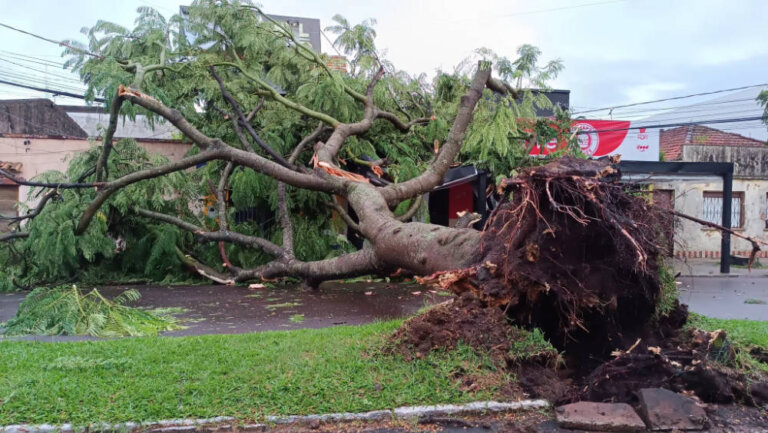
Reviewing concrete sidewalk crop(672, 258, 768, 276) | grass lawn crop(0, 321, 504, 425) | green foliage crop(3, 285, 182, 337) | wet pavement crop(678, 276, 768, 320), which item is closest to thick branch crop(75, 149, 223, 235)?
green foliage crop(3, 285, 182, 337)

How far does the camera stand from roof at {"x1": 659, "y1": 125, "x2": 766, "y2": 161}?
66.7 ft

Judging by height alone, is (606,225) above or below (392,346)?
above

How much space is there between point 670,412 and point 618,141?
51.2 ft

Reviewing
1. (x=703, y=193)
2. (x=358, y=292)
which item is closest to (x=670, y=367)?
(x=358, y=292)

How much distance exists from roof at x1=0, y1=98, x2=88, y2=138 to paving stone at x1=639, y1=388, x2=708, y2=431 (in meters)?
23.8

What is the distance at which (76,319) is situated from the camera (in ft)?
20.2

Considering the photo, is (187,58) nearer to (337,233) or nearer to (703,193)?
(337,233)

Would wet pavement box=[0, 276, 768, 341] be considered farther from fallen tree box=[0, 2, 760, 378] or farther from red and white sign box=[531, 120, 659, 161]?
red and white sign box=[531, 120, 659, 161]

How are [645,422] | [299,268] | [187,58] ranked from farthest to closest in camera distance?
[187,58], [299,268], [645,422]

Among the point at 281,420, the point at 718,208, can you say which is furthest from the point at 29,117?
the point at 718,208

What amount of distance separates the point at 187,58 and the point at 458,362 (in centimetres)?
935

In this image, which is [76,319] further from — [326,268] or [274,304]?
[326,268]

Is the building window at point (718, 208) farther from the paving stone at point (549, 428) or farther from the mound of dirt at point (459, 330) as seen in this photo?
the paving stone at point (549, 428)

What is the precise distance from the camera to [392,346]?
15.4ft
